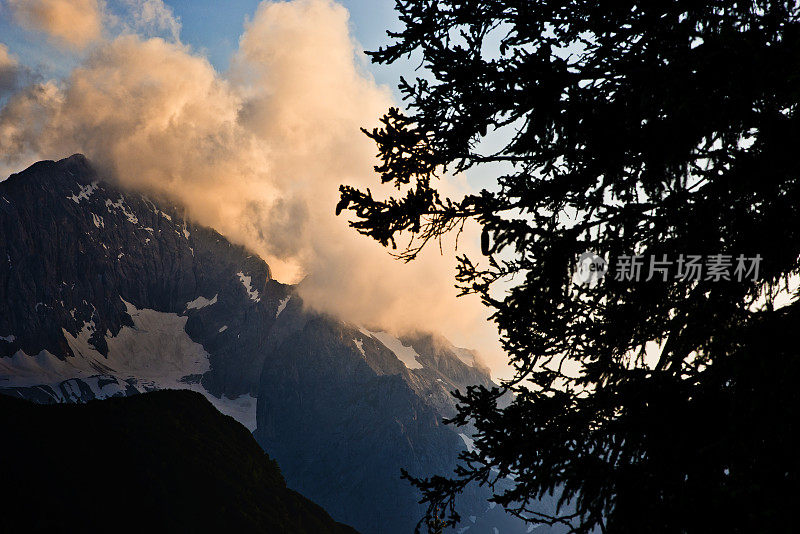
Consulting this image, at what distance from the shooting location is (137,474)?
134 feet

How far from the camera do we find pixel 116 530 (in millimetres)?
A: 33219

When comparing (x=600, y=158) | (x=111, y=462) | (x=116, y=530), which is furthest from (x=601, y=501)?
(x=111, y=462)

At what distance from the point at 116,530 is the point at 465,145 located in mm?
38525

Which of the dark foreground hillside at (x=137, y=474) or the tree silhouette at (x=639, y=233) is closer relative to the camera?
the tree silhouette at (x=639, y=233)

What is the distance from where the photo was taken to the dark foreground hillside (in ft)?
109

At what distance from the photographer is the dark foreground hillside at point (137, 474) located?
33250 millimetres
